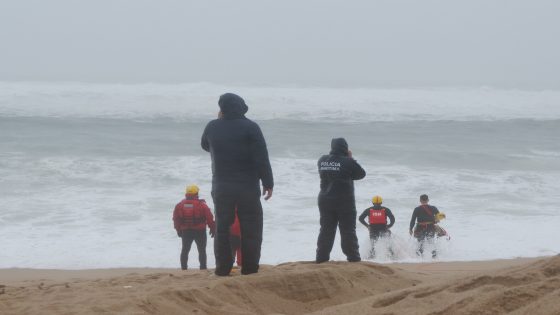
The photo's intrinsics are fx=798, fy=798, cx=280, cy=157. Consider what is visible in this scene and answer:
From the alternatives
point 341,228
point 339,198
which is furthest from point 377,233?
point 339,198

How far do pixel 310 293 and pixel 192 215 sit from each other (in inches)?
204

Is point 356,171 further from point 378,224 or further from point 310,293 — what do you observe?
point 378,224

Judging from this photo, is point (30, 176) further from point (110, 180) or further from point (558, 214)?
point (558, 214)

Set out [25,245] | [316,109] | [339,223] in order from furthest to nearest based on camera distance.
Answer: [316,109] → [25,245] → [339,223]

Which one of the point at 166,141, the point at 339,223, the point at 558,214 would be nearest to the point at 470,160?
the point at 558,214

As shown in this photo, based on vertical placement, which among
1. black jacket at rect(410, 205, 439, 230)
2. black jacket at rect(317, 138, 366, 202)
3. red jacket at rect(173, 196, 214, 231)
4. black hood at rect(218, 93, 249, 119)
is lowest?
black jacket at rect(410, 205, 439, 230)

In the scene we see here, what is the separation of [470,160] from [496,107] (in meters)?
21.4

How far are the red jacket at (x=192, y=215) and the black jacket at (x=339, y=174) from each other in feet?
11.3

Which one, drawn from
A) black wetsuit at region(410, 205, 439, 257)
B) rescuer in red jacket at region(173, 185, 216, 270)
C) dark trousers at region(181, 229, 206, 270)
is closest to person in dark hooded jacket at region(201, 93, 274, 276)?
rescuer in red jacket at region(173, 185, 216, 270)

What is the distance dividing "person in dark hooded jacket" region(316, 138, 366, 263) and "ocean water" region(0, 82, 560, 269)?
4725 millimetres

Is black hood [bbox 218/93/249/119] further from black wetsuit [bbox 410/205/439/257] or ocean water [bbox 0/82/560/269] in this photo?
black wetsuit [bbox 410/205/439/257]

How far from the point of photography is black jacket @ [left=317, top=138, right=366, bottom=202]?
764 centimetres

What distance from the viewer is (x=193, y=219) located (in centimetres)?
1094

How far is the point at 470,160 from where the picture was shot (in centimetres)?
2412
